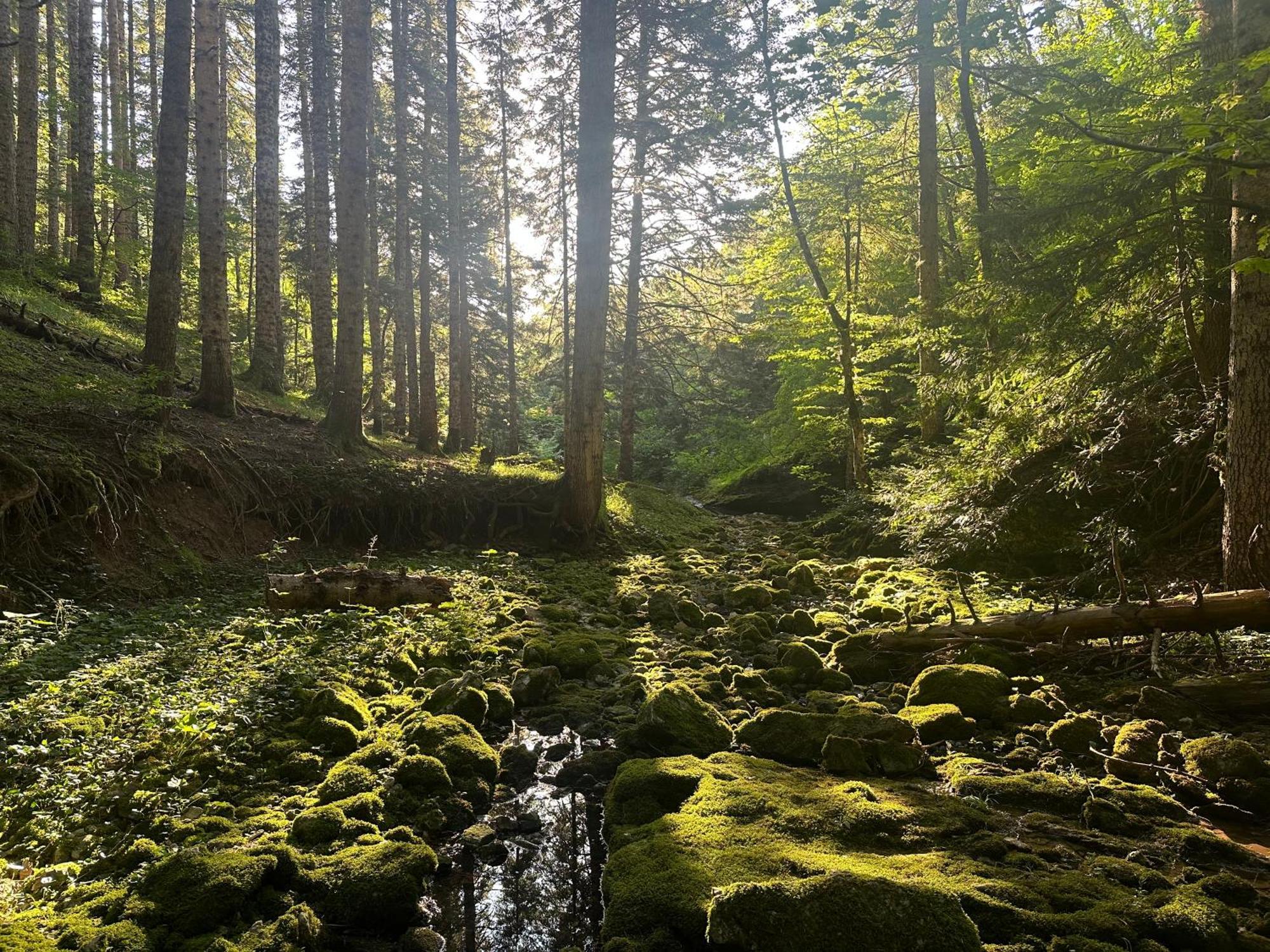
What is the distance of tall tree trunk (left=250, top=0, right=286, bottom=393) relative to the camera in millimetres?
14742

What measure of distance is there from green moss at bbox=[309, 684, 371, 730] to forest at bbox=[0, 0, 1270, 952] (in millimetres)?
28

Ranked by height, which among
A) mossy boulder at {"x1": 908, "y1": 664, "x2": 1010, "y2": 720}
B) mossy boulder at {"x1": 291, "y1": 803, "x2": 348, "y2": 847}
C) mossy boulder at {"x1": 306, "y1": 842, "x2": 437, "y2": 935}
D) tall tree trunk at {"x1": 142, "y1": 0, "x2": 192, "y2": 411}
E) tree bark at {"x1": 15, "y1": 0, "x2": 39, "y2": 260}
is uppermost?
tree bark at {"x1": 15, "y1": 0, "x2": 39, "y2": 260}

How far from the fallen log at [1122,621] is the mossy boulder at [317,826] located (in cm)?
463

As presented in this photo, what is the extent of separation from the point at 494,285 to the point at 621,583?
58.3ft

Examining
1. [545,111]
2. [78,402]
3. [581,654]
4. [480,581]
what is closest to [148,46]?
[545,111]

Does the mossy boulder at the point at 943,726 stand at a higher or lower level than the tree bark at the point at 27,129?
lower

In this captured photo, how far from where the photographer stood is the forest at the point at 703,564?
275 cm

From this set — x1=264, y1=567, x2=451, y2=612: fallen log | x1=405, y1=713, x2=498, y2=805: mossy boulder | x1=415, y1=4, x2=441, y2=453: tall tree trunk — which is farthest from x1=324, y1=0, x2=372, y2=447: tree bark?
x1=405, y1=713, x2=498, y2=805: mossy boulder

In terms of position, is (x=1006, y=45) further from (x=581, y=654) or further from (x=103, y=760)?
(x=103, y=760)

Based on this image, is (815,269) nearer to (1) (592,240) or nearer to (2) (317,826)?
(1) (592,240)

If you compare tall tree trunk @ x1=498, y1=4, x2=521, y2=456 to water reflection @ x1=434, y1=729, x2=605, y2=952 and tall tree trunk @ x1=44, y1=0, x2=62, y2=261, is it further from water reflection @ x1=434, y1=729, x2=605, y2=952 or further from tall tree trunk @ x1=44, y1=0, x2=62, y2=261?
water reflection @ x1=434, y1=729, x2=605, y2=952

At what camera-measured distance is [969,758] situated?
3910mm

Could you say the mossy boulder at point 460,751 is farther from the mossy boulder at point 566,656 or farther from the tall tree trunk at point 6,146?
the tall tree trunk at point 6,146

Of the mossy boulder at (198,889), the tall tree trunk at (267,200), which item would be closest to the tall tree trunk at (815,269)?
the tall tree trunk at (267,200)
